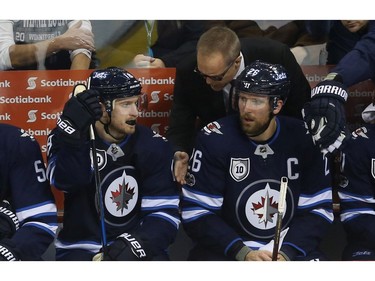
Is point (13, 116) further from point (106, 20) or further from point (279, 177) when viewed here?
point (279, 177)

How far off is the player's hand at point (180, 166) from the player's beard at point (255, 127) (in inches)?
10.0

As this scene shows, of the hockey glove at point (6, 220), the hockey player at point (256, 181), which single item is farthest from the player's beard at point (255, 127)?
the hockey glove at point (6, 220)

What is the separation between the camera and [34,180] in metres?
3.21

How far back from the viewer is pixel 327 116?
126 inches

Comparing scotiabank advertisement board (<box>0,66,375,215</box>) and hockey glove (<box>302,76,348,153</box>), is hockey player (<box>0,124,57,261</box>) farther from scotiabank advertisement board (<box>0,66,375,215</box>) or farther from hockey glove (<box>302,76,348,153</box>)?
hockey glove (<box>302,76,348,153</box>)

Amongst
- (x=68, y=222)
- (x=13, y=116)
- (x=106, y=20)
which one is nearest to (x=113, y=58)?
(x=106, y=20)

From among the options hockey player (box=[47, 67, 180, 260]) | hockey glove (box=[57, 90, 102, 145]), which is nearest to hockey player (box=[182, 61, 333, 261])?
hockey player (box=[47, 67, 180, 260])

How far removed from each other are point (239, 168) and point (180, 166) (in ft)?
0.74

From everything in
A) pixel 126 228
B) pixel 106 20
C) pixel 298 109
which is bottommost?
pixel 126 228

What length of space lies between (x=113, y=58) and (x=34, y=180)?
1.90 ft

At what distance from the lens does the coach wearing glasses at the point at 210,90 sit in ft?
10.8

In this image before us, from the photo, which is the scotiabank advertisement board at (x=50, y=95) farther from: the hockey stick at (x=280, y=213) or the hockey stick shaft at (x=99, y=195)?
the hockey stick at (x=280, y=213)

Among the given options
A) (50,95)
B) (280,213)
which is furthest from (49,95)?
(280,213)

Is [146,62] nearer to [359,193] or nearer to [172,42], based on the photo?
[172,42]
